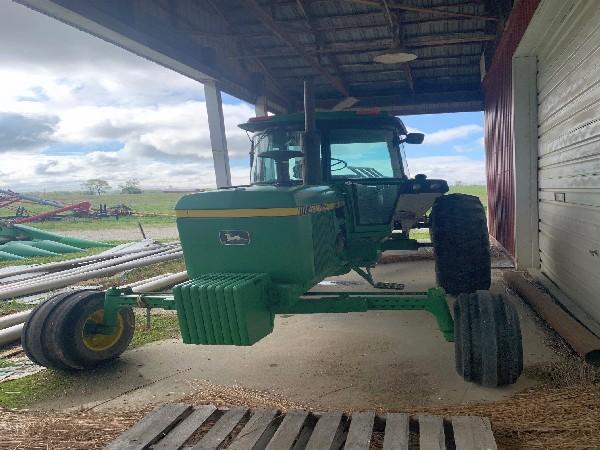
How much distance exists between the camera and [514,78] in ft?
23.5

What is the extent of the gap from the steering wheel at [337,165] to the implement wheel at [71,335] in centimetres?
242

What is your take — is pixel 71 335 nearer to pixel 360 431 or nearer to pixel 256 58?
pixel 360 431

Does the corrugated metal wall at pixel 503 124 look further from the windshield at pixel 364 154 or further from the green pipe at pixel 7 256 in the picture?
the green pipe at pixel 7 256

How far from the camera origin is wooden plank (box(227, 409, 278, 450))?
8.73 ft

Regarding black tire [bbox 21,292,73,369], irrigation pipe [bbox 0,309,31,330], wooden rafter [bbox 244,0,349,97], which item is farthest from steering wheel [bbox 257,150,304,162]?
wooden rafter [bbox 244,0,349,97]

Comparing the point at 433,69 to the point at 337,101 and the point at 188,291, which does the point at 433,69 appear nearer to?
the point at 337,101

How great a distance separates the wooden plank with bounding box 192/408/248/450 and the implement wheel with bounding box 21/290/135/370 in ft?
5.46

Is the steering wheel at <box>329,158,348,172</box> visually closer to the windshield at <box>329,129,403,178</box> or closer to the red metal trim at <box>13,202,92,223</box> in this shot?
the windshield at <box>329,129,403,178</box>

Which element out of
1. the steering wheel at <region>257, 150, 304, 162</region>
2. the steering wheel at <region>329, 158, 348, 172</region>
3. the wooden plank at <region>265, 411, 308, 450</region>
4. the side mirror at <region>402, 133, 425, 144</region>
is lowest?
the wooden plank at <region>265, 411, 308, 450</region>

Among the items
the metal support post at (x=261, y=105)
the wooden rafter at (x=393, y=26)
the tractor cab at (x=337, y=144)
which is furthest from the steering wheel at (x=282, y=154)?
the metal support post at (x=261, y=105)

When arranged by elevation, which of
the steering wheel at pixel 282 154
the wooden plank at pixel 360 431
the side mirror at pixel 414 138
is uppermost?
the side mirror at pixel 414 138

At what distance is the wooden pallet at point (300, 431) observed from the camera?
8.62 feet

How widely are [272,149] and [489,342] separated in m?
2.72

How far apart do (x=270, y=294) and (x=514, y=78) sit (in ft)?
18.1
